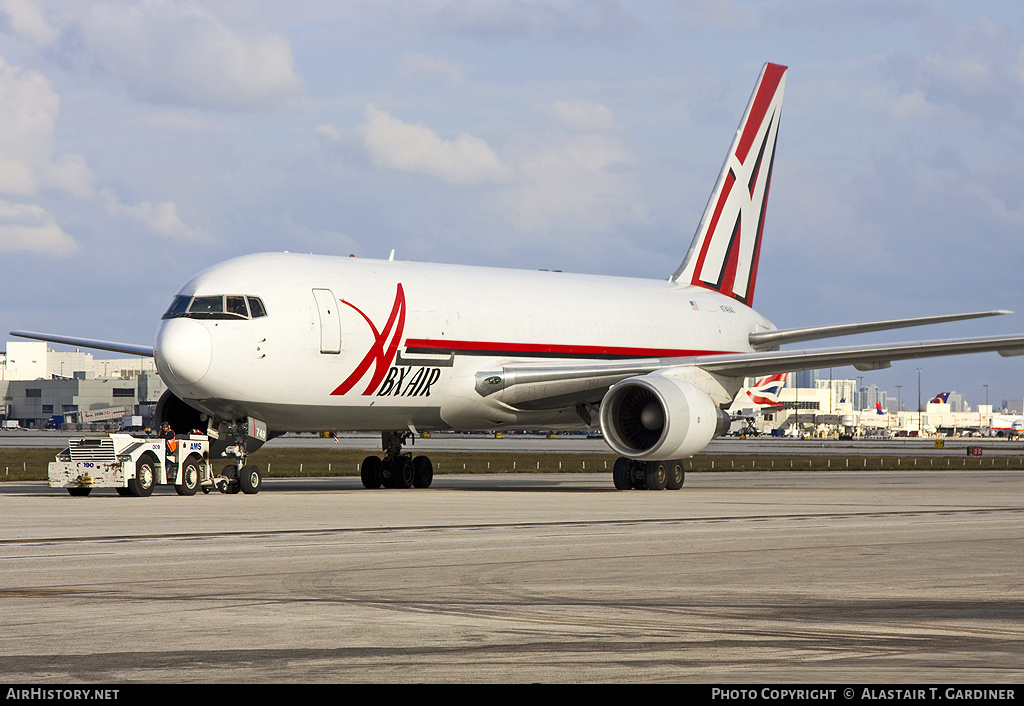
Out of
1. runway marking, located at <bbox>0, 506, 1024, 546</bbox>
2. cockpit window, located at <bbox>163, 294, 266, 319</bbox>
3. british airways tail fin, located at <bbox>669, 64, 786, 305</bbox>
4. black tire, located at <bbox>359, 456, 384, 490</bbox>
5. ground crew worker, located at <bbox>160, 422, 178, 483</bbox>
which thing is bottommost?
runway marking, located at <bbox>0, 506, 1024, 546</bbox>

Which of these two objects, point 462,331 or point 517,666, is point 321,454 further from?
point 517,666

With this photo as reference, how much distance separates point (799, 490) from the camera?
1115 inches

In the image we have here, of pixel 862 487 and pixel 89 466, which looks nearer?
pixel 89 466

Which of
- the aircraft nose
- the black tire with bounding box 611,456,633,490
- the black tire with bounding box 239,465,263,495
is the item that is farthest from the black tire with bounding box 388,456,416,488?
the aircraft nose

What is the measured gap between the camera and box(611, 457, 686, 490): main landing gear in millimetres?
28312

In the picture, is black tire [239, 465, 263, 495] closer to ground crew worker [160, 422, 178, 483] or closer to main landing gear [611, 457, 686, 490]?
ground crew worker [160, 422, 178, 483]

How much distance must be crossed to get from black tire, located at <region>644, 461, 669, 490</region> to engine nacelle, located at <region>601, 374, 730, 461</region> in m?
A: 1.07

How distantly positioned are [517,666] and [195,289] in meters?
19.0

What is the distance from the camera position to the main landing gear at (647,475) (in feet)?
92.9

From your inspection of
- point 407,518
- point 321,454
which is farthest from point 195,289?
point 321,454

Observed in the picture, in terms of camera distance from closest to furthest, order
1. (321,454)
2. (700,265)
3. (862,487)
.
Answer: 1. (862,487)
2. (700,265)
3. (321,454)

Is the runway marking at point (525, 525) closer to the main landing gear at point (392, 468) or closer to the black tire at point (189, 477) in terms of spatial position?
the black tire at point (189, 477)

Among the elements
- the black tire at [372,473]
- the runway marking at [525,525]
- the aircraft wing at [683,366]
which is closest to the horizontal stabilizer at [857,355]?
the aircraft wing at [683,366]

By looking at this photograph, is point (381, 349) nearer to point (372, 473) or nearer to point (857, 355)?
point (372, 473)
